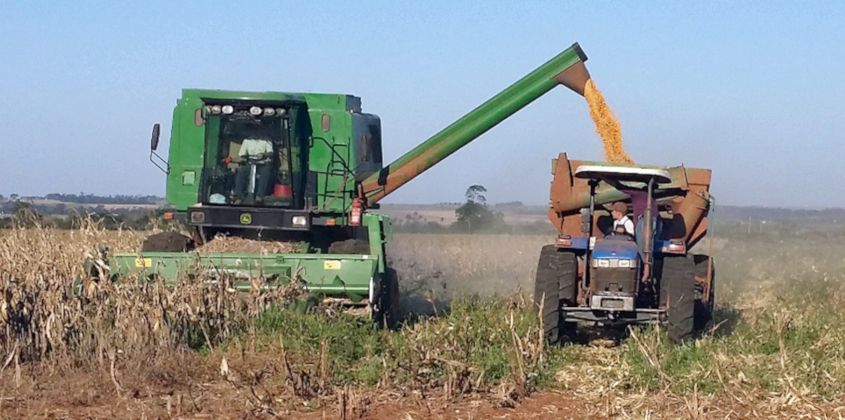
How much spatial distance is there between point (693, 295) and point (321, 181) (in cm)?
486

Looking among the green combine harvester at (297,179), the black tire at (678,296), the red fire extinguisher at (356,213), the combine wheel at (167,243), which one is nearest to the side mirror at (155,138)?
the green combine harvester at (297,179)

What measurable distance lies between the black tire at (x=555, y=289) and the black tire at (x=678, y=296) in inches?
33.6

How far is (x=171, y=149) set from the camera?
13391mm

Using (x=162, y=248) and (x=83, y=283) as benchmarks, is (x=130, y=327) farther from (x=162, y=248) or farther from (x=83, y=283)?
(x=162, y=248)

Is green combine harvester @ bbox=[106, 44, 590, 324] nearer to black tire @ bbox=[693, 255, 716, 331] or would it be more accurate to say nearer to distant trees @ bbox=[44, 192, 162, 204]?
black tire @ bbox=[693, 255, 716, 331]

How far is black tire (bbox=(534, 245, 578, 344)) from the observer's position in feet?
34.7

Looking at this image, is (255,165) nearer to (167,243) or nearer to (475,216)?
(167,243)

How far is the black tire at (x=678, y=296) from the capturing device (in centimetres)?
1027

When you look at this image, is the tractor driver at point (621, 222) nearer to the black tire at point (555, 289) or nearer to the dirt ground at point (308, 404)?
the black tire at point (555, 289)

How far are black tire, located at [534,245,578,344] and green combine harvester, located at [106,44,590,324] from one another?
70.3 inches

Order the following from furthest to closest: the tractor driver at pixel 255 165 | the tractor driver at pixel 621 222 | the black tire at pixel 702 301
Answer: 1. the tractor driver at pixel 255 165
2. the black tire at pixel 702 301
3. the tractor driver at pixel 621 222

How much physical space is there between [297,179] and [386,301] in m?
1.78

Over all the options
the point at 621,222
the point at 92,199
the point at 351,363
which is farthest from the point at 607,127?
the point at 92,199

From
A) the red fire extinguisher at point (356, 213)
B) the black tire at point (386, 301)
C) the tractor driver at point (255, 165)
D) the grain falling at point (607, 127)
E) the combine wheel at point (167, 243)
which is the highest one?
the grain falling at point (607, 127)
